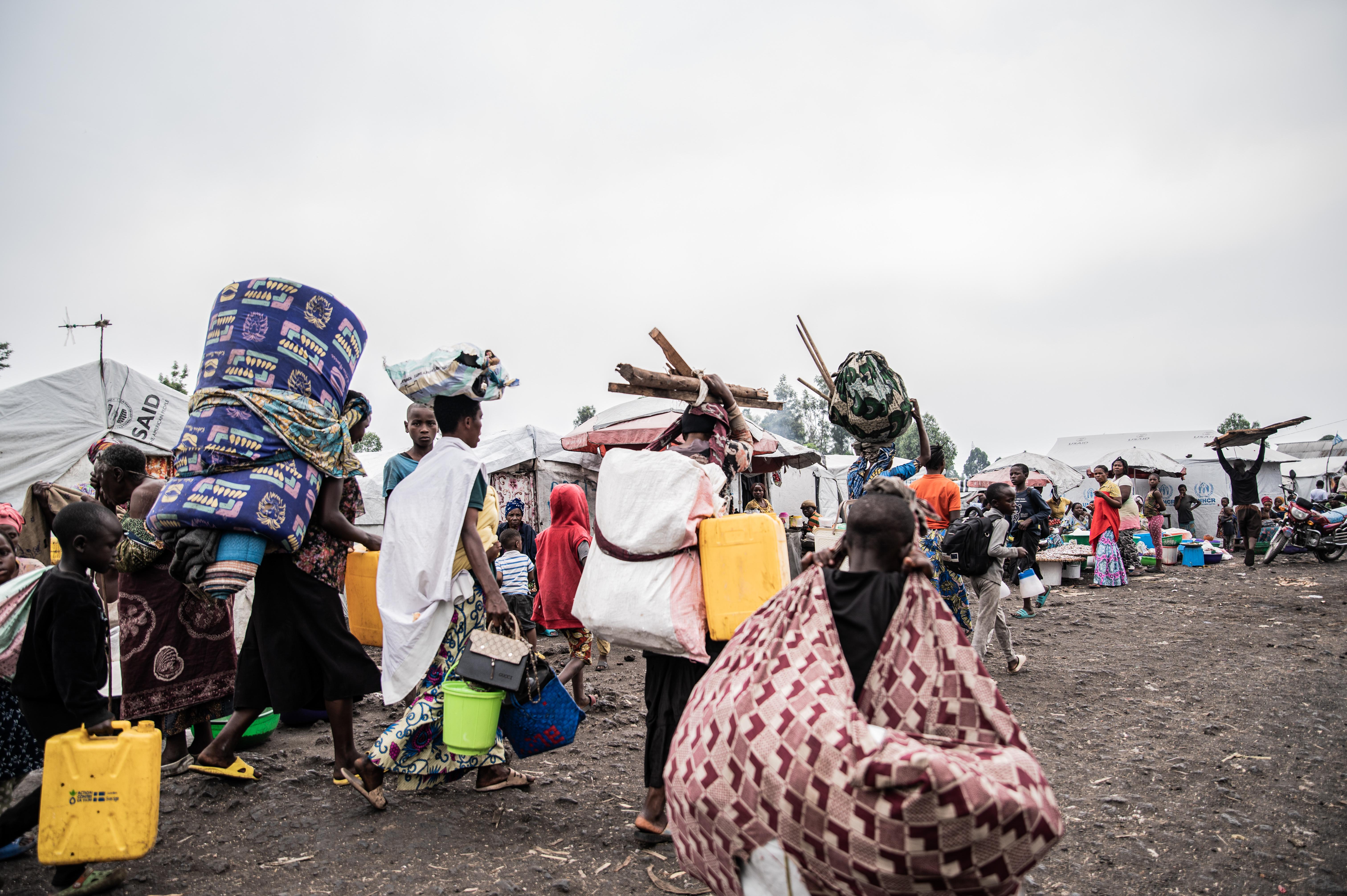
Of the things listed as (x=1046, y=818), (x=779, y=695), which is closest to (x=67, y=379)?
(x=779, y=695)

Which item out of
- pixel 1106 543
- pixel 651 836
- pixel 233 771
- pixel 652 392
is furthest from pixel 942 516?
pixel 1106 543

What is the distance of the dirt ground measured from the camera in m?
2.85

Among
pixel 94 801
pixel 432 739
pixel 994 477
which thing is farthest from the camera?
pixel 994 477

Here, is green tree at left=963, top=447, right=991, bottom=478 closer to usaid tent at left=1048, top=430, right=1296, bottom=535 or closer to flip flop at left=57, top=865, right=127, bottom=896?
usaid tent at left=1048, top=430, right=1296, bottom=535

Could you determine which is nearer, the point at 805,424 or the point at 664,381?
the point at 664,381

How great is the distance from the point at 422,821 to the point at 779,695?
7.86ft

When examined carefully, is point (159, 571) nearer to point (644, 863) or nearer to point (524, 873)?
point (524, 873)

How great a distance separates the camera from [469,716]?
10.8 ft

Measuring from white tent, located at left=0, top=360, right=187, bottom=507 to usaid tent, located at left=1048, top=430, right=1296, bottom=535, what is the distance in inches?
985

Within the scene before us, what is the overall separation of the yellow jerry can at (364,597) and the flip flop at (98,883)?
1.44 m

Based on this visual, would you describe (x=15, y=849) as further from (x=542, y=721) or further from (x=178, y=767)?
(x=542, y=721)

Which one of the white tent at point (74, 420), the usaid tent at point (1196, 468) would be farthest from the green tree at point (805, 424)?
the white tent at point (74, 420)

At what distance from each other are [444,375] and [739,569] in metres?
1.65

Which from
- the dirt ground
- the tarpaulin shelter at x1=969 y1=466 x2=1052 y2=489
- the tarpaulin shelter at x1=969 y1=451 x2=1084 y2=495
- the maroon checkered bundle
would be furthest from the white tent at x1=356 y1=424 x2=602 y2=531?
the tarpaulin shelter at x1=969 y1=451 x2=1084 y2=495
